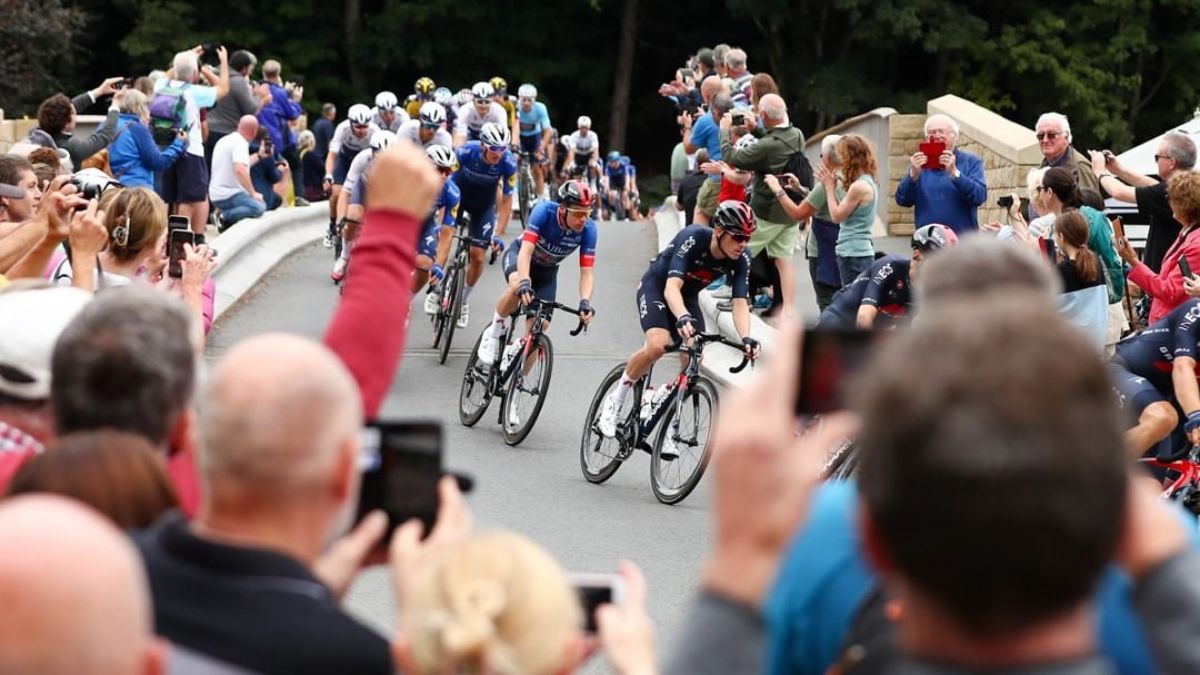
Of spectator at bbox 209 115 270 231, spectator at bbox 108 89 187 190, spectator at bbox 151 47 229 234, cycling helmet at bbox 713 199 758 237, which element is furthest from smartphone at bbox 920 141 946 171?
A: spectator at bbox 209 115 270 231

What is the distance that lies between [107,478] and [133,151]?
40.2ft

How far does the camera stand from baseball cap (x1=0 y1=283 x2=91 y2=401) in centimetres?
393

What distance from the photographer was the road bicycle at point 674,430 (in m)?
10.6

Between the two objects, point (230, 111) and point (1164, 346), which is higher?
point (1164, 346)

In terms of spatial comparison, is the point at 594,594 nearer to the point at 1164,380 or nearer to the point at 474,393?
the point at 1164,380

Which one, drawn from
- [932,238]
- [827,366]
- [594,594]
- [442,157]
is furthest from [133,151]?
[827,366]

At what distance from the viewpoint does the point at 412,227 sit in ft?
12.2

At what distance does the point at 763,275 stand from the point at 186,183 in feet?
17.6

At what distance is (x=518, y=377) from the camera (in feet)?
40.6

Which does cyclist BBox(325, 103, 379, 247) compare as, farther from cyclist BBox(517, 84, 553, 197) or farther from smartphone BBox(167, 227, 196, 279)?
smartphone BBox(167, 227, 196, 279)

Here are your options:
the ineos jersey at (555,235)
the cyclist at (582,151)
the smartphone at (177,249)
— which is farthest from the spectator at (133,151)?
the cyclist at (582,151)

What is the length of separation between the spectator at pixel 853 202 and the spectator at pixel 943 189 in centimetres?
46

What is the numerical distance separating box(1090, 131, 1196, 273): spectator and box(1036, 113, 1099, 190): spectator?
0.32m

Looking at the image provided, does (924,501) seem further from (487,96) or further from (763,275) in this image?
(487,96)
